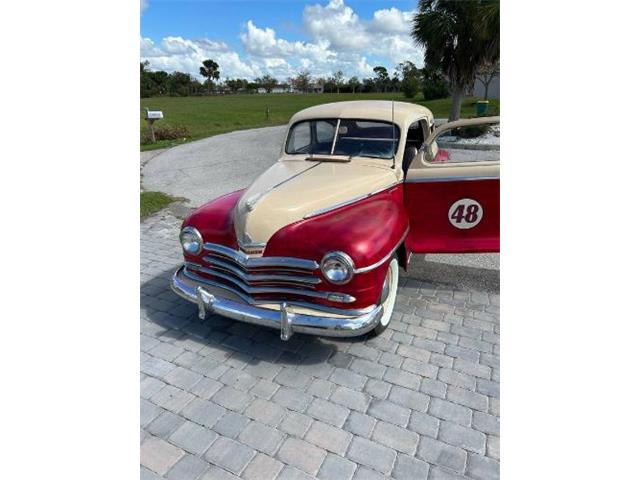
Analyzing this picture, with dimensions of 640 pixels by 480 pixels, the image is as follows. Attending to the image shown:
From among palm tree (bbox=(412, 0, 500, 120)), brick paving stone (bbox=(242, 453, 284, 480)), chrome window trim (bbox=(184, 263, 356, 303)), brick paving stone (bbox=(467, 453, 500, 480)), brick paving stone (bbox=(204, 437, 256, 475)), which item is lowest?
brick paving stone (bbox=(467, 453, 500, 480))

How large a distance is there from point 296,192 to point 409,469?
1.90m

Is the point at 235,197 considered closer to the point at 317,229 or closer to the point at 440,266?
the point at 317,229

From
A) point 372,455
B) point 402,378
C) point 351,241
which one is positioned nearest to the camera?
point 372,455

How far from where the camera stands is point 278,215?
2.70 m

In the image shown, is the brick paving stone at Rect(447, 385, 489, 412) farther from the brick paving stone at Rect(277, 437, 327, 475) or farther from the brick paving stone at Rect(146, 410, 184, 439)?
the brick paving stone at Rect(146, 410, 184, 439)

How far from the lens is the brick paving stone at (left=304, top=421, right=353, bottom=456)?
6.89ft

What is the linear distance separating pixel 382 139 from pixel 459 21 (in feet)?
31.1

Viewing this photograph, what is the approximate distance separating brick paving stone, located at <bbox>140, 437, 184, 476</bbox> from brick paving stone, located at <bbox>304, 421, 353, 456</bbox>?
705mm

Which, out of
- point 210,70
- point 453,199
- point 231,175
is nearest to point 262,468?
point 453,199

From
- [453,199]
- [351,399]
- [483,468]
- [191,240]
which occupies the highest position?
[453,199]

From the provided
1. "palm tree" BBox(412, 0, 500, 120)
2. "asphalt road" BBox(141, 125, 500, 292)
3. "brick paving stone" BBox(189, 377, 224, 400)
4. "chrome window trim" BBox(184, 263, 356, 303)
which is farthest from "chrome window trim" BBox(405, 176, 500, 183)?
"palm tree" BBox(412, 0, 500, 120)

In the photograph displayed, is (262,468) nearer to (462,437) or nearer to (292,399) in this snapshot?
(292,399)

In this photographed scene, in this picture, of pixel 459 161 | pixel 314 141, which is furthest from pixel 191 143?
pixel 459 161

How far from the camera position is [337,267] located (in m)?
2.47
